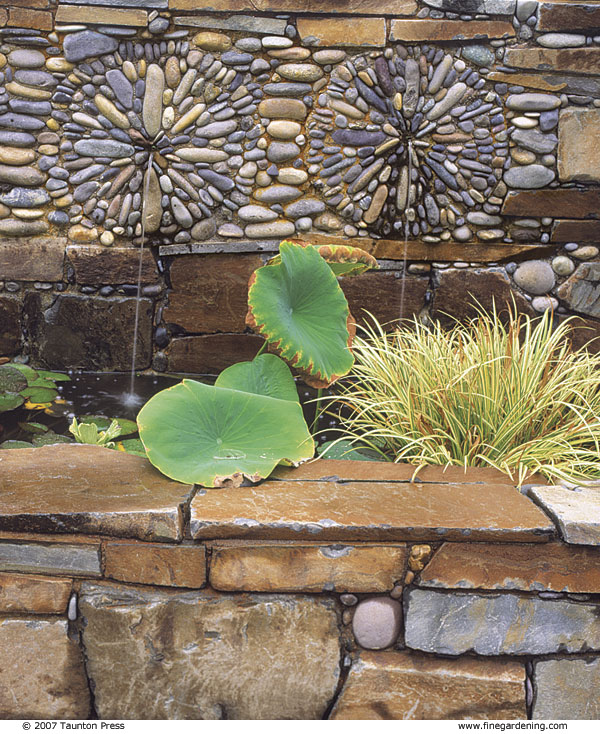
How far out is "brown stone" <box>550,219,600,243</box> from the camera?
3.23 m

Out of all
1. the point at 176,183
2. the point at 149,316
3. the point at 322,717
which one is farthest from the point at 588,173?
the point at 322,717

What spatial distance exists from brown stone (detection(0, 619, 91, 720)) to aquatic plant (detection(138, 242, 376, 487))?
0.44m

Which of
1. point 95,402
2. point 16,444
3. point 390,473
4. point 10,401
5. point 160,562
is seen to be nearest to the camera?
point 160,562

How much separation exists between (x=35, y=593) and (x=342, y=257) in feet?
4.18

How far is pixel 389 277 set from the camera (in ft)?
10.7

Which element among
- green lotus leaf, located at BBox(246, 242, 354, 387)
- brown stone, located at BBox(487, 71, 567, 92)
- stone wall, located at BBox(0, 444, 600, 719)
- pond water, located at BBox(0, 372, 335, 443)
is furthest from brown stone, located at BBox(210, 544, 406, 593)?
brown stone, located at BBox(487, 71, 567, 92)

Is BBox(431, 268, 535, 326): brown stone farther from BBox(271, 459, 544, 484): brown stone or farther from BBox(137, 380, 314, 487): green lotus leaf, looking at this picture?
BBox(137, 380, 314, 487): green lotus leaf

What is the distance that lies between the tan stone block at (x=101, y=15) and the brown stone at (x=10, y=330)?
4.60 ft

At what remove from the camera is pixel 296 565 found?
4.58 ft

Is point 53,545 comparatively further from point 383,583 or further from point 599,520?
point 599,520

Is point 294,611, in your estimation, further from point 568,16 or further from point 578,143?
point 568,16

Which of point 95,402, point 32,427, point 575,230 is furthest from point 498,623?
point 575,230
